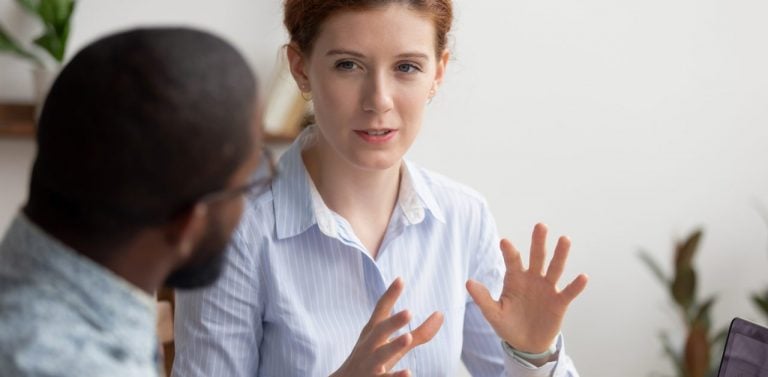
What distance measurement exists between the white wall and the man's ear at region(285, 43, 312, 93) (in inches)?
48.7

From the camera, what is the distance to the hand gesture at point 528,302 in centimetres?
153

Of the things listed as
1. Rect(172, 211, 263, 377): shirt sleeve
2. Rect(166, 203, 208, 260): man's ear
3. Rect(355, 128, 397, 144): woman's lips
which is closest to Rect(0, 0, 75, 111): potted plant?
Rect(172, 211, 263, 377): shirt sleeve

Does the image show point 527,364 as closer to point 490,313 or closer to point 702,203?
point 490,313

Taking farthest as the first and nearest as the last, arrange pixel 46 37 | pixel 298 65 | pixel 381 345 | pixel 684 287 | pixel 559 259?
pixel 684 287, pixel 46 37, pixel 298 65, pixel 559 259, pixel 381 345

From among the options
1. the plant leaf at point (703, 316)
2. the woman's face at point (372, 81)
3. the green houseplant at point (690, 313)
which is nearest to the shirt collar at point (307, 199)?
the woman's face at point (372, 81)

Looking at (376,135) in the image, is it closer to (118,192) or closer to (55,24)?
(118,192)

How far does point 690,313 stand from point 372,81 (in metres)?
1.98

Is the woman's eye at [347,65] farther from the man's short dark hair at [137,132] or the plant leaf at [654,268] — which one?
the plant leaf at [654,268]

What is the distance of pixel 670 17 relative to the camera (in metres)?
3.21

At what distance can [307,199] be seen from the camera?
A: 1.71 meters

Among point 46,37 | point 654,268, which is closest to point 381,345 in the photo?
point 46,37

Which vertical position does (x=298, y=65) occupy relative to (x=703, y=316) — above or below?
above

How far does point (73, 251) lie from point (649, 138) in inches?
107

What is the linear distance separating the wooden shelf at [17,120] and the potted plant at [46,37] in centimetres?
6
